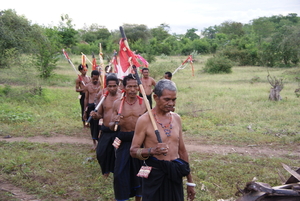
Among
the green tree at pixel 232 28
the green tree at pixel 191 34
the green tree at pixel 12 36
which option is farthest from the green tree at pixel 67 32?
the green tree at pixel 191 34

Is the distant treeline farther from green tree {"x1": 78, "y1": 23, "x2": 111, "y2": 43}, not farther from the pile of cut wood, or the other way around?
the pile of cut wood

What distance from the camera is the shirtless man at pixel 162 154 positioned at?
3.15 meters

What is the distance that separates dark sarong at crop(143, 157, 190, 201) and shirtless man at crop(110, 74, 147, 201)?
4.23 ft

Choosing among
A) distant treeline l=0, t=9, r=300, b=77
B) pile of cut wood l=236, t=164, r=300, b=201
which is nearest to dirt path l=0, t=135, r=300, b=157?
distant treeline l=0, t=9, r=300, b=77

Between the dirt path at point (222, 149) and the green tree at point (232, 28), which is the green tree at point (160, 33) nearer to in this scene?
the green tree at point (232, 28)

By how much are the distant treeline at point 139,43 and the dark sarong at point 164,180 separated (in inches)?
121

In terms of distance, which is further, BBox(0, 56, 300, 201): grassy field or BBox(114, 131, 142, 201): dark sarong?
BBox(0, 56, 300, 201): grassy field

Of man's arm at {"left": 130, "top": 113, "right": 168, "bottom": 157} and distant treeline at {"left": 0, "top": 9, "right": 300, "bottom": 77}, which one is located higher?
distant treeline at {"left": 0, "top": 9, "right": 300, "bottom": 77}

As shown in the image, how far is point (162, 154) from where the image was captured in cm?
311

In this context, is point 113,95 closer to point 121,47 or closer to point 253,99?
point 121,47

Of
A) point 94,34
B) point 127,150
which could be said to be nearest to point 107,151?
point 127,150

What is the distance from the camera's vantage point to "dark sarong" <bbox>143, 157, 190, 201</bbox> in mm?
3156

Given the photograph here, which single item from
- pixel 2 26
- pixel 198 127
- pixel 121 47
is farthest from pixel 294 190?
pixel 2 26

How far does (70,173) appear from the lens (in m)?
Result: 6.20
